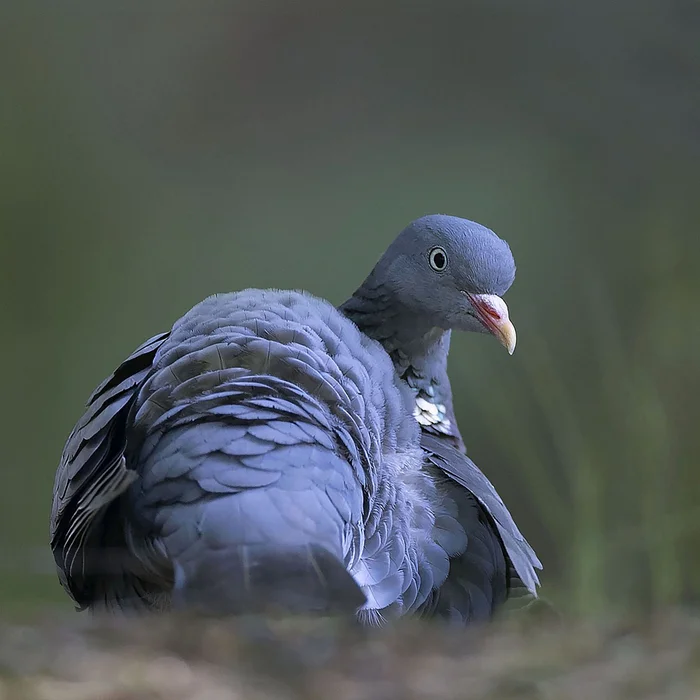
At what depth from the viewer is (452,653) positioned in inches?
36.1

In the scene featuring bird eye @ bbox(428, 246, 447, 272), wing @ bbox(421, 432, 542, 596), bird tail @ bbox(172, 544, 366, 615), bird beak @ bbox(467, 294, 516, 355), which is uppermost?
bird eye @ bbox(428, 246, 447, 272)

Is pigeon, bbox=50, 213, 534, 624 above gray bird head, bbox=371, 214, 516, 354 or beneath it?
beneath

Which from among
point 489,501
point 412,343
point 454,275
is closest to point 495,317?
point 454,275

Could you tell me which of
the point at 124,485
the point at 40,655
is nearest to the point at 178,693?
the point at 40,655

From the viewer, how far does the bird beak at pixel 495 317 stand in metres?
1.74

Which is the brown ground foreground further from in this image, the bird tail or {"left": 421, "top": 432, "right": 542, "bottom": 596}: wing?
{"left": 421, "top": 432, "right": 542, "bottom": 596}: wing

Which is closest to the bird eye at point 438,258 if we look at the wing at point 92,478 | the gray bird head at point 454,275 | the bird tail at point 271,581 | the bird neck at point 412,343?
the gray bird head at point 454,275

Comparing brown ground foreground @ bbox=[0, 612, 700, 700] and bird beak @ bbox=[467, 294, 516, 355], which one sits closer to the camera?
brown ground foreground @ bbox=[0, 612, 700, 700]

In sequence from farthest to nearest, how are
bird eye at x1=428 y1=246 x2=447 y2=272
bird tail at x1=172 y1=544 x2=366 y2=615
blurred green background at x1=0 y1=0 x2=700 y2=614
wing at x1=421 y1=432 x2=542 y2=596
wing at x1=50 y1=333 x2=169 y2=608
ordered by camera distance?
blurred green background at x1=0 y1=0 x2=700 y2=614 → bird eye at x1=428 y1=246 x2=447 y2=272 → wing at x1=421 y1=432 x2=542 y2=596 → wing at x1=50 y1=333 x2=169 y2=608 → bird tail at x1=172 y1=544 x2=366 y2=615

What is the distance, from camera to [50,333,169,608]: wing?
1369mm

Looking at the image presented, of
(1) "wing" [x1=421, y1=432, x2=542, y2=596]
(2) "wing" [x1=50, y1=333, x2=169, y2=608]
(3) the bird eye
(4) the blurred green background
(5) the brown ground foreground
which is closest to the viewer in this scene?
(5) the brown ground foreground

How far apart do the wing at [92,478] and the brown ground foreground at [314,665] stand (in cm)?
41

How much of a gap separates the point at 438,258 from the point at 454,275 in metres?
0.06

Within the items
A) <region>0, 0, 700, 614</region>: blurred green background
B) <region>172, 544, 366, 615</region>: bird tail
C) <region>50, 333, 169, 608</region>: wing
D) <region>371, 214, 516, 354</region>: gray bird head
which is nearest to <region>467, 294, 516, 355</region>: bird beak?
<region>371, 214, 516, 354</region>: gray bird head
